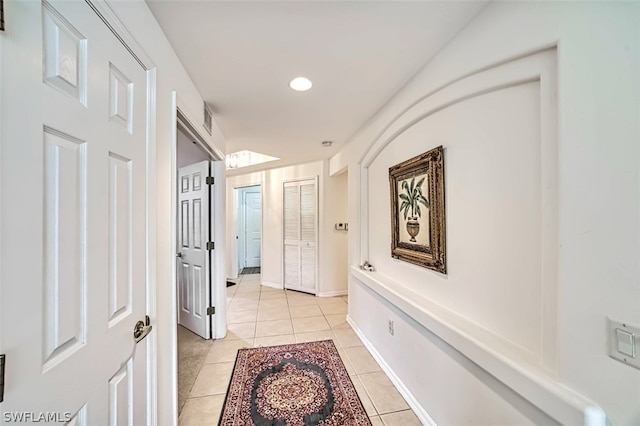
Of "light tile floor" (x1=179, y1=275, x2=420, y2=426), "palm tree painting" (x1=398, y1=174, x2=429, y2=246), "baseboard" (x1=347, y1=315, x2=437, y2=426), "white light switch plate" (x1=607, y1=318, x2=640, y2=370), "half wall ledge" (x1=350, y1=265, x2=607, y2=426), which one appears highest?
"palm tree painting" (x1=398, y1=174, x2=429, y2=246)

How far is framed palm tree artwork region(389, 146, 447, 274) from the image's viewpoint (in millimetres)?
1597

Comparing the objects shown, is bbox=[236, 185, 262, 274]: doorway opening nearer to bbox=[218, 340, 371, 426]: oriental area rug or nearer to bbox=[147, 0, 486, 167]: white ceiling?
bbox=[218, 340, 371, 426]: oriental area rug

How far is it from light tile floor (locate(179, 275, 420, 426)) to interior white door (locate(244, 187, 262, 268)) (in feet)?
6.39

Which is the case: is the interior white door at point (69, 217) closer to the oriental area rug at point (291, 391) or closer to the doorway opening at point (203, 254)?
the oriental area rug at point (291, 391)

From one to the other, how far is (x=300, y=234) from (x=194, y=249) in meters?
2.00

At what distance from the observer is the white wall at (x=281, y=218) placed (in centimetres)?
434

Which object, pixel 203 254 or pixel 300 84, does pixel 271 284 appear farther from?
pixel 300 84

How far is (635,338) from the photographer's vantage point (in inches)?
Result: 28.0

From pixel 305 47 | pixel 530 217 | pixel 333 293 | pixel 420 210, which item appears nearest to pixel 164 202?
pixel 305 47

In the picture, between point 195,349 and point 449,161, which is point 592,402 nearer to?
point 449,161

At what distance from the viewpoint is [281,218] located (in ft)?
16.1

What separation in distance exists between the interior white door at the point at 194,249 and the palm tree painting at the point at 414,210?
2.05m

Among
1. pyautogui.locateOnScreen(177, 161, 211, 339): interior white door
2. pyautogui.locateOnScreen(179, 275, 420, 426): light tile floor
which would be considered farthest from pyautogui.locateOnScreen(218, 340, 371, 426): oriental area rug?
pyautogui.locateOnScreen(177, 161, 211, 339): interior white door

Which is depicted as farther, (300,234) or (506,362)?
(300,234)
